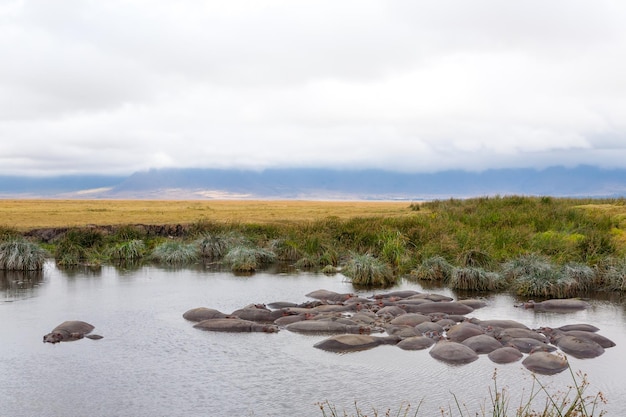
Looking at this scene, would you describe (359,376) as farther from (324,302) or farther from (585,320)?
(585,320)

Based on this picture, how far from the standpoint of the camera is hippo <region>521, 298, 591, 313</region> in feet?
61.6

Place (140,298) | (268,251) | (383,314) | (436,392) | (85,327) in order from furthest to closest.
→ (268,251) < (140,298) < (383,314) < (85,327) < (436,392)

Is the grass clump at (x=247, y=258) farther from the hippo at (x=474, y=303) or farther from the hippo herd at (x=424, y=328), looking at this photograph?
the hippo at (x=474, y=303)

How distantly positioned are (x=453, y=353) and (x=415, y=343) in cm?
104

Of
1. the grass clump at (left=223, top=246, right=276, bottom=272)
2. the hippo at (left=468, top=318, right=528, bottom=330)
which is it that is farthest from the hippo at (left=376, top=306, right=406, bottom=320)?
the grass clump at (left=223, top=246, right=276, bottom=272)

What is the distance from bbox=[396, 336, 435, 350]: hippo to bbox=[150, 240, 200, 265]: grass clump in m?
16.4

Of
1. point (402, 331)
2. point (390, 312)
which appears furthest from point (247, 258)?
point (402, 331)

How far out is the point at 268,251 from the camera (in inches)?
1164

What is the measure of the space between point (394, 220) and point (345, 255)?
4953 millimetres

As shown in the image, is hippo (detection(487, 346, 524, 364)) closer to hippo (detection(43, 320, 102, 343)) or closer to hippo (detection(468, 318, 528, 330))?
hippo (detection(468, 318, 528, 330))

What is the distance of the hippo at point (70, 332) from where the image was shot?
590 inches

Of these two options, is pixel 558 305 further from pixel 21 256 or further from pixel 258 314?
pixel 21 256

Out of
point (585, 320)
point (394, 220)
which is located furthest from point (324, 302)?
point (394, 220)

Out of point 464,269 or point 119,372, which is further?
point 464,269
